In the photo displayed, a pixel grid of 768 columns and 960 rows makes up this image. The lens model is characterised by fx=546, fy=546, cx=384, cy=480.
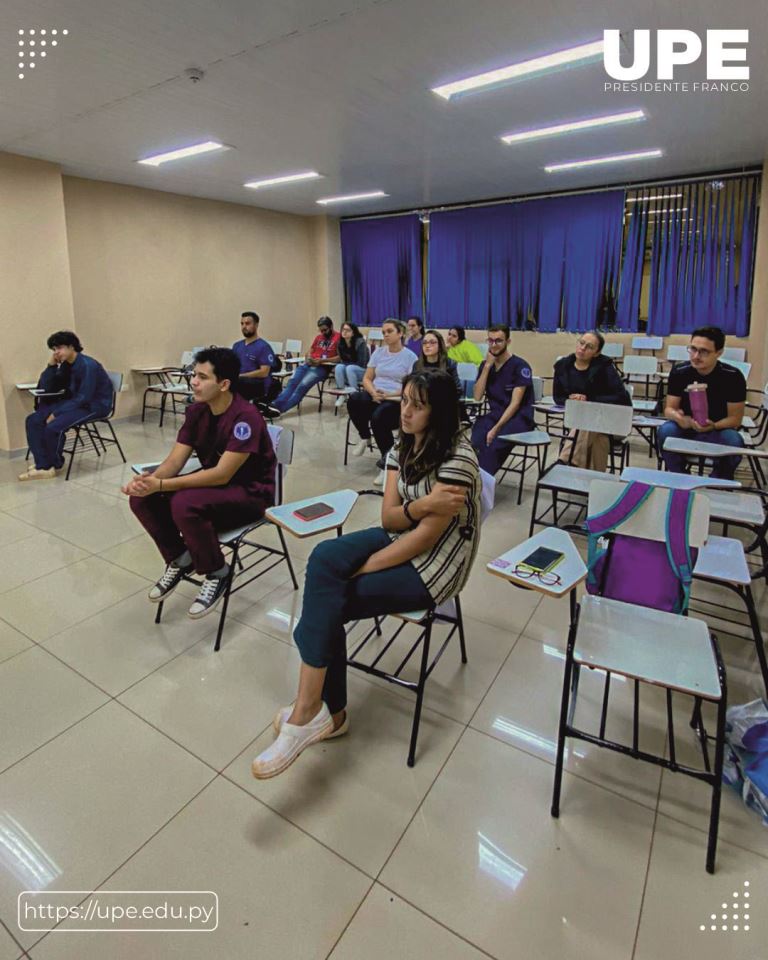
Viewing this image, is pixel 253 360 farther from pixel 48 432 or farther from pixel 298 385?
pixel 48 432

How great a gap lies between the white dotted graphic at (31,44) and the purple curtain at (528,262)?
5.93 m

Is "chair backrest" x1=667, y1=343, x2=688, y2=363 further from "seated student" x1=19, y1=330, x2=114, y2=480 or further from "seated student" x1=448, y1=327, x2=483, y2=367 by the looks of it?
"seated student" x1=19, y1=330, x2=114, y2=480

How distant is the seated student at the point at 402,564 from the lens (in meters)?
1.66

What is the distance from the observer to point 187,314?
7.35 metres

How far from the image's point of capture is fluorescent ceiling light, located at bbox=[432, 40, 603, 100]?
10.3 feet

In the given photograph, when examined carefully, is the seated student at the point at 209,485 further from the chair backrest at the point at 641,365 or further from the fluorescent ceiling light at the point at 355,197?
the fluorescent ceiling light at the point at 355,197

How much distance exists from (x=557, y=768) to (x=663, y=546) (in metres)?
0.83

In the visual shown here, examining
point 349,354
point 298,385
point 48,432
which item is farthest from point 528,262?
point 48,432

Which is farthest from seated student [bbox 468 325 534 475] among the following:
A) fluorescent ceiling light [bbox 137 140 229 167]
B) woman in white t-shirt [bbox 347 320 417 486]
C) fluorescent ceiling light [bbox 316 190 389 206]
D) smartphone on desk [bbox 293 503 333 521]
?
fluorescent ceiling light [bbox 316 190 389 206]

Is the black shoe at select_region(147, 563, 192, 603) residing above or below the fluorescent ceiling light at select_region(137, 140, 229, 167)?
below

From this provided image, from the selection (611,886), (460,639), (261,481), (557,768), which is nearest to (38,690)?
(261,481)

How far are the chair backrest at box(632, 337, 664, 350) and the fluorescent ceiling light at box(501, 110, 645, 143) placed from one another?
10.2 ft

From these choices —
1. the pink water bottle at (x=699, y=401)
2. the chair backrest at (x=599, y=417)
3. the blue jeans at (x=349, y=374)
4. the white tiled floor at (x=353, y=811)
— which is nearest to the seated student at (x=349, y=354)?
the blue jeans at (x=349, y=374)

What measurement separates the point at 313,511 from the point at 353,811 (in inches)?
40.9
